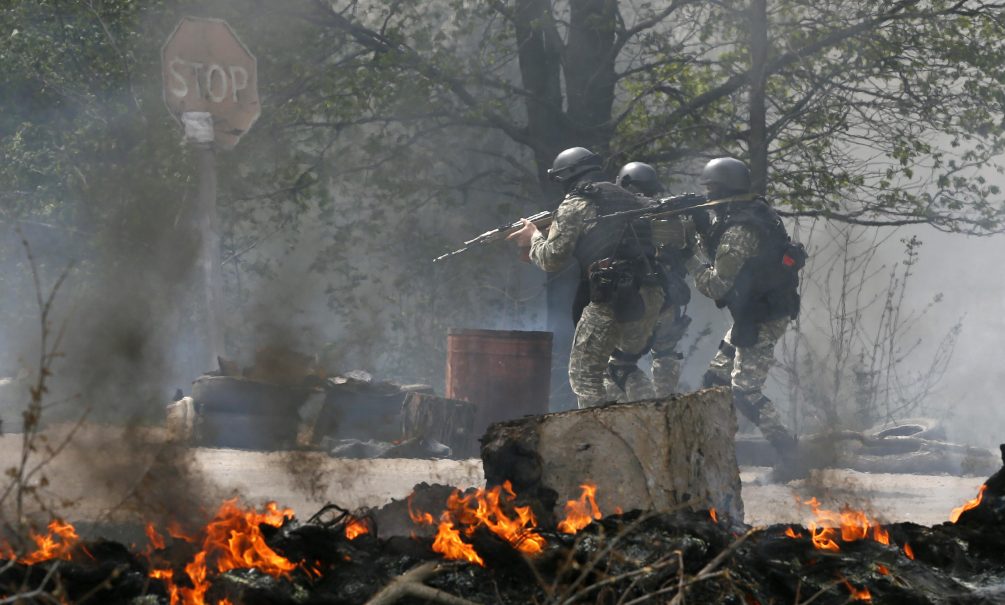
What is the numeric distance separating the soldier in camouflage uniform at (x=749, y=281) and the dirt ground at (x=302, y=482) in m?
0.70

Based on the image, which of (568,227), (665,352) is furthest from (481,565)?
(665,352)

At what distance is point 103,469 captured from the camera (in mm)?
6531

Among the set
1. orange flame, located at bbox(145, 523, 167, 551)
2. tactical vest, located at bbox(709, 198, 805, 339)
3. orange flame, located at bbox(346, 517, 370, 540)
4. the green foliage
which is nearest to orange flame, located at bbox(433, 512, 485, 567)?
orange flame, located at bbox(346, 517, 370, 540)

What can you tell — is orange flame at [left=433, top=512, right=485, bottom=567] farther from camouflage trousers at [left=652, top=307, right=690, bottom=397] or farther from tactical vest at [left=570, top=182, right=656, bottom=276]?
camouflage trousers at [left=652, top=307, right=690, bottom=397]

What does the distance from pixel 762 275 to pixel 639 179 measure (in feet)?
4.21

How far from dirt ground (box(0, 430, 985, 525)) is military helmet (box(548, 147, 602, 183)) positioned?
Result: 2.20 metres

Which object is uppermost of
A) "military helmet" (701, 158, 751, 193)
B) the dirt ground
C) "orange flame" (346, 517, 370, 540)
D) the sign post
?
the sign post

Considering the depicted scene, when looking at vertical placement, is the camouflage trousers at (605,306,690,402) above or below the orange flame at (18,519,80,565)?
above

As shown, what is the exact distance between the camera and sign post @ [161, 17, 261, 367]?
9.20 m

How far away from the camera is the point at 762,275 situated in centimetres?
882

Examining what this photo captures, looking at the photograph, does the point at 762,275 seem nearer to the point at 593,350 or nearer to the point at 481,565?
the point at 593,350

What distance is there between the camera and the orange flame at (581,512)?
4016 mm

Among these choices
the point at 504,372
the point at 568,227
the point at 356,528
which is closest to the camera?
the point at 356,528

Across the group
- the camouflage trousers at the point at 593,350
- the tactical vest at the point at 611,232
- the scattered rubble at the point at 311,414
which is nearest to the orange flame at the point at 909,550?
the camouflage trousers at the point at 593,350
